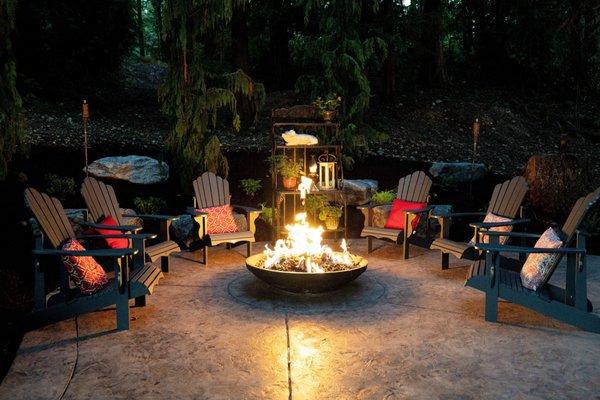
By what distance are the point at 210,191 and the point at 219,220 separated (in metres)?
0.39

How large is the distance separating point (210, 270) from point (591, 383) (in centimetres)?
373

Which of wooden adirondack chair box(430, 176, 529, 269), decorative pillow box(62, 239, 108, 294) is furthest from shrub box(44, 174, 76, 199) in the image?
wooden adirondack chair box(430, 176, 529, 269)

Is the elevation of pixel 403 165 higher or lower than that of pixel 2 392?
higher

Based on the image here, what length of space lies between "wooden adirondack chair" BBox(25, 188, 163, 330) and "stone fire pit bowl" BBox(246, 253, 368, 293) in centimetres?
99

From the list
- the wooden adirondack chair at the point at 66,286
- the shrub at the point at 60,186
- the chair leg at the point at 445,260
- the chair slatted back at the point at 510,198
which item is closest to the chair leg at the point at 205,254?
the wooden adirondack chair at the point at 66,286

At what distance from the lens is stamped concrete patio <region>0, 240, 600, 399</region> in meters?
3.09

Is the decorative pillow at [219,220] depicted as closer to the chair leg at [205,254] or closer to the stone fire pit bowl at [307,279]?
the chair leg at [205,254]

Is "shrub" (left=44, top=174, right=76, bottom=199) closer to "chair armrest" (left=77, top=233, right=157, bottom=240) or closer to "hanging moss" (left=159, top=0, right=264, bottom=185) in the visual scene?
"hanging moss" (left=159, top=0, right=264, bottom=185)

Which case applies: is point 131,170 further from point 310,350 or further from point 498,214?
point 310,350

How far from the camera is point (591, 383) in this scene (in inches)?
124

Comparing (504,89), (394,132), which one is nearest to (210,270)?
(394,132)

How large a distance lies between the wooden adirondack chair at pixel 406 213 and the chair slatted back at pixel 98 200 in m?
2.78

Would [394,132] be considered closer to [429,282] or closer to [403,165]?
[403,165]

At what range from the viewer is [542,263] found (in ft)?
13.6
